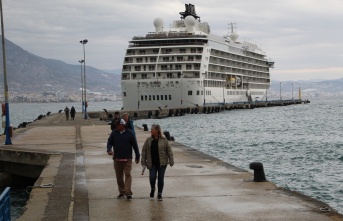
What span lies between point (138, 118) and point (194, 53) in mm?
23950

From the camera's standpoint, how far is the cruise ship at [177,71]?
95562 millimetres

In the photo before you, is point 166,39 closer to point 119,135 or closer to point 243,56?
point 243,56

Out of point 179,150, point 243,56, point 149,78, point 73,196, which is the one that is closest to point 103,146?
point 179,150

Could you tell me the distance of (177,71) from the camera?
97125 millimetres

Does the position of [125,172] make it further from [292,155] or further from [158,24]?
[158,24]

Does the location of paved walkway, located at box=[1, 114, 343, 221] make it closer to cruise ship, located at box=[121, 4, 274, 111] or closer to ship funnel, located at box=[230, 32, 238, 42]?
cruise ship, located at box=[121, 4, 274, 111]

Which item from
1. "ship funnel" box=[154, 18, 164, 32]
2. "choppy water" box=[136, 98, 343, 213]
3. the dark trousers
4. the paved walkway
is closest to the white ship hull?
"ship funnel" box=[154, 18, 164, 32]

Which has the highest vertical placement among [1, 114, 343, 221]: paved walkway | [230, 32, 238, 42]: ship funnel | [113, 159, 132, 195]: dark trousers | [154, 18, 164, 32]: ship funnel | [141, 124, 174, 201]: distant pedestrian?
[230, 32, 238, 42]: ship funnel

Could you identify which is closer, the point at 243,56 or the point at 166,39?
the point at 166,39

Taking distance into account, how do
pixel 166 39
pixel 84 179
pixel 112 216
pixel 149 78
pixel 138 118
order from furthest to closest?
pixel 166 39, pixel 149 78, pixel 138 118, pixel 84 179, pixel 112 216

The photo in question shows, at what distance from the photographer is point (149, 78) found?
96.3 m

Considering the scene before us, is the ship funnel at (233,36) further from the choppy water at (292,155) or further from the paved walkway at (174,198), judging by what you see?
the paved walkway at (174,198)

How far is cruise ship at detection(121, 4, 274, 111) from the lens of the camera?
95.6 metres

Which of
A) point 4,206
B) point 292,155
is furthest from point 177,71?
point 4,206
